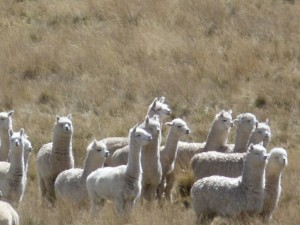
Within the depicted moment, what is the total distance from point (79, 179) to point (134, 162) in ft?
3.85

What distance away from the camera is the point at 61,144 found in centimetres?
1198

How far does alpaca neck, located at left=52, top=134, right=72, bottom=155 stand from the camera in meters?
12.0

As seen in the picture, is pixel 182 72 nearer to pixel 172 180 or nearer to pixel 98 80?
pixel 98 80

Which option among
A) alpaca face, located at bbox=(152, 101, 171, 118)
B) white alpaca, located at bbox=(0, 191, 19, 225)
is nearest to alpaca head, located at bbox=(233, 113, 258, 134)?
alpaca face, located at bbox=(152, 101, 171, 118)

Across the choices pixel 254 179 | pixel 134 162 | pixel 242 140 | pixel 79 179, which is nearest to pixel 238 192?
pixel 254 179

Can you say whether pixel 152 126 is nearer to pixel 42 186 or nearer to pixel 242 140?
A: pixel 242 140

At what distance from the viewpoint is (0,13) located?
20.7 m

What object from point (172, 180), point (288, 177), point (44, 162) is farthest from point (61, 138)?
point (288, 177)

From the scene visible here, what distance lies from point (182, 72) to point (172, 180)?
196 inches

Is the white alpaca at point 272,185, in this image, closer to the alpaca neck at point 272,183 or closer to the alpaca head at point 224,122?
the alpaca neck at point 272,183

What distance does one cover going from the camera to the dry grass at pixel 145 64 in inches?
601

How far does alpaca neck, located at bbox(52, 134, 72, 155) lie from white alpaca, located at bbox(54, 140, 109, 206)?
775 mm

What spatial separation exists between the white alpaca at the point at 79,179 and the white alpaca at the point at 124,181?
601 millimetres

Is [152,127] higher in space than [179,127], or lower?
higher
